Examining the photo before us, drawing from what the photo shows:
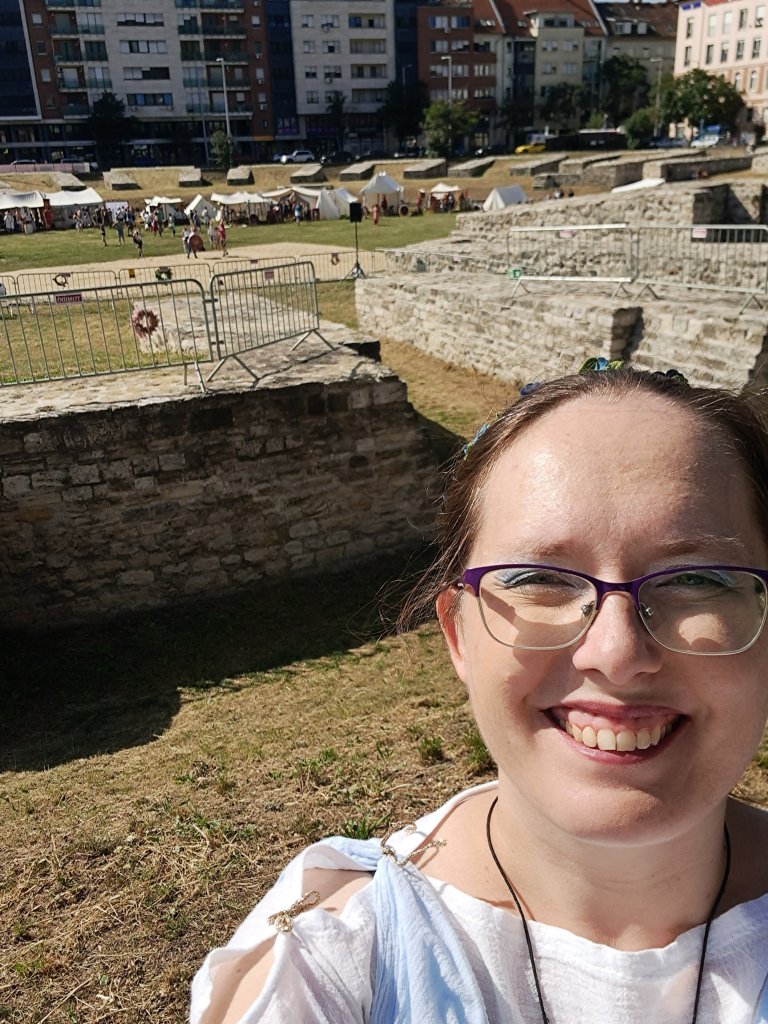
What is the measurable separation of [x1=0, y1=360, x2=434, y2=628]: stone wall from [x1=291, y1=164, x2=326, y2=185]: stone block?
52013 mm

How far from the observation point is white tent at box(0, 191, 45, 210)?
120ft

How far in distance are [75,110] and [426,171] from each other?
38848 millimetres

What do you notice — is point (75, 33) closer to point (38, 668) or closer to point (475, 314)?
point (475, 314)

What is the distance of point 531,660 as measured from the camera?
123cm

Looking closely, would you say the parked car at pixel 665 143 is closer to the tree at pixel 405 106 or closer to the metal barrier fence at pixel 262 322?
the tree at pixel 405 106

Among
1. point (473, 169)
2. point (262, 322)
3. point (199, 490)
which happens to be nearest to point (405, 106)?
point (473, 169)

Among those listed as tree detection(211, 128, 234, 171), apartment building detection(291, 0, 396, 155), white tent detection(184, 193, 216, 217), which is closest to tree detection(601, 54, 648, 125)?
apartment building detection(291, 0, 396, 155)

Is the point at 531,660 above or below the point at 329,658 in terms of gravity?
above

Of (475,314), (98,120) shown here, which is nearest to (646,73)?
(98,120)

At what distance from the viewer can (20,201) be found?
3712cm

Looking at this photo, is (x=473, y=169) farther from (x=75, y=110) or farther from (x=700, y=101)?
(x=75, y=110)

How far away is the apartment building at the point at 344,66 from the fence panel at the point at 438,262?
7077 cm

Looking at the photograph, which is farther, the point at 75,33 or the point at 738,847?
the point at 75,33

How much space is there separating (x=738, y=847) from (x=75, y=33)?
87360 millimetres
